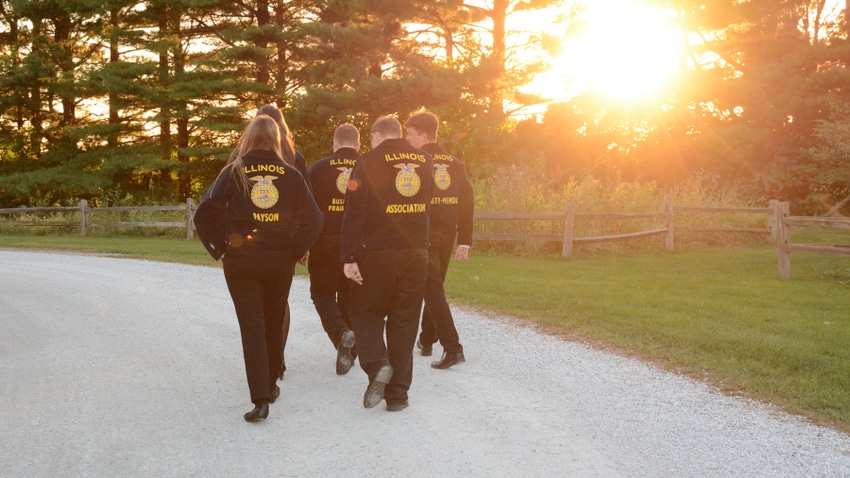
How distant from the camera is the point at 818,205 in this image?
33156mm

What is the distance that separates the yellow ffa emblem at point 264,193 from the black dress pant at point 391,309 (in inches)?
29.5

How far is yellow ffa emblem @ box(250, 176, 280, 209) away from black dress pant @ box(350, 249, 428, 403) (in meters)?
0.75

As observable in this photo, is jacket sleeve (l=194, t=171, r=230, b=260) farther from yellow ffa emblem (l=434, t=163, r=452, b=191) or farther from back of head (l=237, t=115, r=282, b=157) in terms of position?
yellow ffa emblem (l=434, t=163, r=452, b=191)

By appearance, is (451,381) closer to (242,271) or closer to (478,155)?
(242,271)

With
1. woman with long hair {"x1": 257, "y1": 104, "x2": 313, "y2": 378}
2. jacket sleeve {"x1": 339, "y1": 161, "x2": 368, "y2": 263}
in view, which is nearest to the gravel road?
jacket sleeve {"x1": 339, "y1": 161, "x2": 368, "y2": 263}

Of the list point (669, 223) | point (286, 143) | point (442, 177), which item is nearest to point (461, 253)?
point (442, 177)

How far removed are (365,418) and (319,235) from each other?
1.29 metres

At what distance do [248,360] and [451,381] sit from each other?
1.74 meters

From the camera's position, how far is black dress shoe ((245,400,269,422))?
473 centimetres

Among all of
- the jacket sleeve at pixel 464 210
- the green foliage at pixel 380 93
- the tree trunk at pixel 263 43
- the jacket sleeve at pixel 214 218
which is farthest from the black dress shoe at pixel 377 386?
the tree trunk at pixel 263 43

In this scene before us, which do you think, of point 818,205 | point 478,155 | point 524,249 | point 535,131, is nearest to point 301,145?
point 478,155

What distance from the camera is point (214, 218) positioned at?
186 inches

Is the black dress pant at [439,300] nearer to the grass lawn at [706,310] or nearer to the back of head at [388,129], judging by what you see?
the back of head at [388,129]

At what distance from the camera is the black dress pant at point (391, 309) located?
5.04 metres
